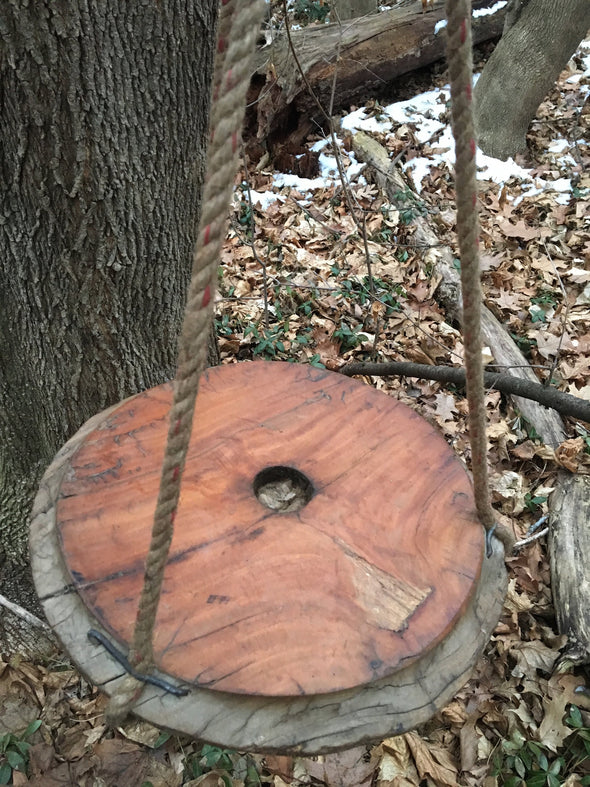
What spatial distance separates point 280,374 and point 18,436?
99cm

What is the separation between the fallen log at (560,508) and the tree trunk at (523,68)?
1.79 m

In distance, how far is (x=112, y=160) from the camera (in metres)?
1.62

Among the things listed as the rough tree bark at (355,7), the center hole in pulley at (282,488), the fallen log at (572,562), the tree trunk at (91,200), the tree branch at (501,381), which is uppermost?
the rough tree bark at (355,7)

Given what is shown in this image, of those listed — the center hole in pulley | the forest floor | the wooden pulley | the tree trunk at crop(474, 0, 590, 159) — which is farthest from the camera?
the tree trunk at crop(474, 0, 590, 159)

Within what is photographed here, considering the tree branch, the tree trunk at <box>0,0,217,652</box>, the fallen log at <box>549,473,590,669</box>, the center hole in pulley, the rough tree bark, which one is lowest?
the fallen log at <box>549,473,590,669</box>

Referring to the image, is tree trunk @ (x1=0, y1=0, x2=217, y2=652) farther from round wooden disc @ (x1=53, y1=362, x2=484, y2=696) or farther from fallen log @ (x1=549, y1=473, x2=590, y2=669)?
fallen log @ (x1=549, y1=473, x2=590, y2=669)

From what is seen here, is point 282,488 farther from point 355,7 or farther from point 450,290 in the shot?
point 355,7

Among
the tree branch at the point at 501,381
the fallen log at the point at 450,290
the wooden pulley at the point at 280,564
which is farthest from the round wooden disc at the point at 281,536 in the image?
the fallen log at the point at 450,290

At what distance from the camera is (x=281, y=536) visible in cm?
130

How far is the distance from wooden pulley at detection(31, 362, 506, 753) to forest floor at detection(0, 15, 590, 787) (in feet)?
0.66

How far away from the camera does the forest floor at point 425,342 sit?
2.08 m

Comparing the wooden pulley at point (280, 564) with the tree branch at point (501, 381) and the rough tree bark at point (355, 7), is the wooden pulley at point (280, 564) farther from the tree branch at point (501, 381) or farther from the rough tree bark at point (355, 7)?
the rough tree bark at point (355, 7)

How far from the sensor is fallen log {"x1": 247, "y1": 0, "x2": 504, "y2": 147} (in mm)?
4773

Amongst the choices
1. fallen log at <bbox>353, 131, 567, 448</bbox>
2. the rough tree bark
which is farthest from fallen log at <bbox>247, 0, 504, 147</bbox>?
the rough tree bark
